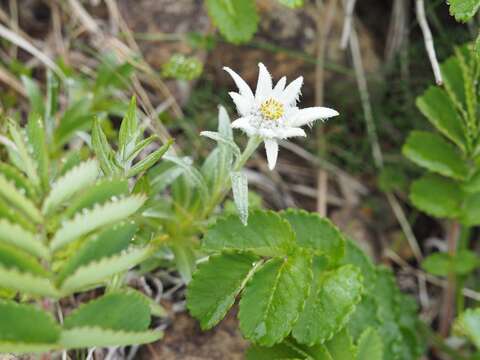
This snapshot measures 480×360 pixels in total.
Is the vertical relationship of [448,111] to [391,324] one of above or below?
above

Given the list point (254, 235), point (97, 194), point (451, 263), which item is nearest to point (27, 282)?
point (97, 194)

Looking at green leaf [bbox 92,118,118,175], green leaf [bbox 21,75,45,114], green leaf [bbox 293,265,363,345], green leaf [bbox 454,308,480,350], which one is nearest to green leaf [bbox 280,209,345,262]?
green leaf [bbox 293,265,363,345]

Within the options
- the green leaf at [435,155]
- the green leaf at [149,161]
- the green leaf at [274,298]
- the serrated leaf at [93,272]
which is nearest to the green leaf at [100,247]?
the serrated leaf at [93,272]

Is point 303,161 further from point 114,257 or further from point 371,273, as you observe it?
point 114,257

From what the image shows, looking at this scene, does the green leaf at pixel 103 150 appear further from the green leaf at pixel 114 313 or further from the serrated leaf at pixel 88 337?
the serrated leaf at pixel 88 337

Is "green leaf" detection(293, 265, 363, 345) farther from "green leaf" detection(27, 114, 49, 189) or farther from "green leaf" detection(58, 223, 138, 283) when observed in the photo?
"green leaf" detection(27, 114, 49, 189)

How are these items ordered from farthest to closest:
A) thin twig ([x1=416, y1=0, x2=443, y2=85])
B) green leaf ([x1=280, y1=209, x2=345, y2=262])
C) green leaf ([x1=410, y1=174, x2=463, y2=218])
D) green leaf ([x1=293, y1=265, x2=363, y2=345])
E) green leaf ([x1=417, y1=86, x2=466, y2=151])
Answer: green leaf ([x1=410, y1=174, x2=463, y2=218]) → green leaf ([x1=417, y1=86, x2=466, y2=151]) → thin twig ([x1=416, y1=0, x2=443, y2=85]) → green leaf ([x1=280, y1=209, x2=345, y2=262]) → green leaf ([x1=293, y1=265, x2=363, y2=345])

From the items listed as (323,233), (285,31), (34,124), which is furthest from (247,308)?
(285,31)
